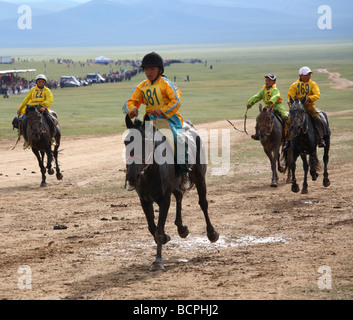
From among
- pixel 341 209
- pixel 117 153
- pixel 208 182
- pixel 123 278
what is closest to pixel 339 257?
pixel 123 278

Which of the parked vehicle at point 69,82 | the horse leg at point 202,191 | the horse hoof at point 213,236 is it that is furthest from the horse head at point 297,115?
the parked vehicle at point 69,82

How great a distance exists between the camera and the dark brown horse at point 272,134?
16.9m

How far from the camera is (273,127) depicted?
17234 millimetres

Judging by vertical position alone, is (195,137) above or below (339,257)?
above

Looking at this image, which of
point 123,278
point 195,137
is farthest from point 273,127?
point 123,278

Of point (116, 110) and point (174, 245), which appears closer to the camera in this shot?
point (174, 245)

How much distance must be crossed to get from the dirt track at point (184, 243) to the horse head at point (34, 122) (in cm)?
129

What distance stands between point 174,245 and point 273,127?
23.6 ft

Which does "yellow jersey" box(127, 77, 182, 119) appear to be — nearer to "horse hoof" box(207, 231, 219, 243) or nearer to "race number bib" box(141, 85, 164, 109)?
"race number bib" box(141, 85, 164, 109)

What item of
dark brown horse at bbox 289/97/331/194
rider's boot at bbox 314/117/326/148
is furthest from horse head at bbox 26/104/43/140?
rider's boot at bbox 314/117/326/148

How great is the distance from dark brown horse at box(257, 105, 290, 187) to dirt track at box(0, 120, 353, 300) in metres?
0.55
